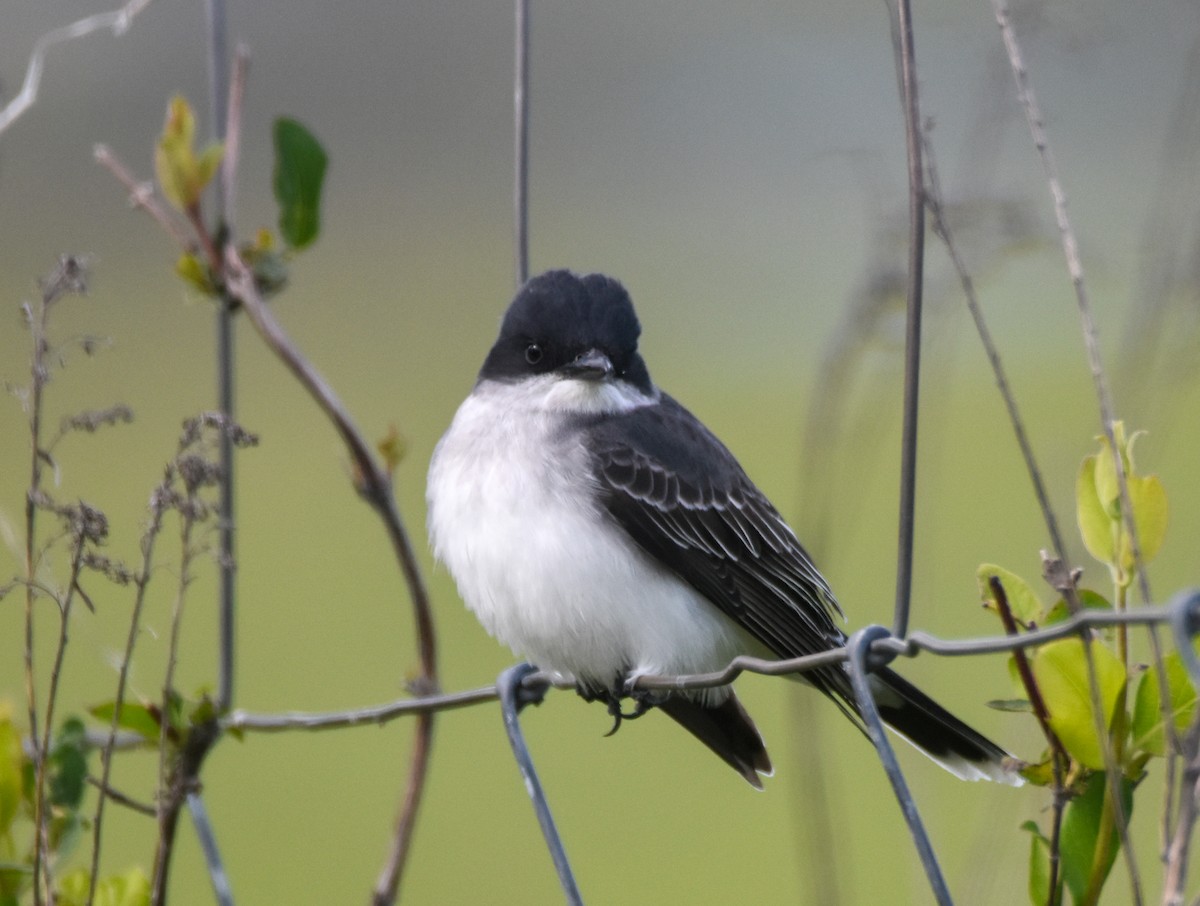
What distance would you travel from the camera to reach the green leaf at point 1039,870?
1.69 meters

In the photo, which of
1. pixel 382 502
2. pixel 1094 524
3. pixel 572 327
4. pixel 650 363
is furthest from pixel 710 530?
pixel 650 363


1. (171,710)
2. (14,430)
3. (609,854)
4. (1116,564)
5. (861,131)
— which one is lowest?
(609,854)

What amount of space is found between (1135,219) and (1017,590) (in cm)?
1180

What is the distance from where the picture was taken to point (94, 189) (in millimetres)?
15133

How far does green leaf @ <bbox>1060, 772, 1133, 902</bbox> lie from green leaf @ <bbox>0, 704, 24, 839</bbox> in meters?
1.30

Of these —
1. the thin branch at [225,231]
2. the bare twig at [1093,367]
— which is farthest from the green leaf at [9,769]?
the bare twig at [1093,367]

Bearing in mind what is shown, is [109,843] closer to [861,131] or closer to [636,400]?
[636,400]

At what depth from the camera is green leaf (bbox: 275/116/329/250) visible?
2195 millimetres

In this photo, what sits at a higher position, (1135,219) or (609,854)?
(1135,219)

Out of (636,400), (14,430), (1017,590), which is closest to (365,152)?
(14,430)

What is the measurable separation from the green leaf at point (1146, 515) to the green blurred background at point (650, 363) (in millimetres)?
603

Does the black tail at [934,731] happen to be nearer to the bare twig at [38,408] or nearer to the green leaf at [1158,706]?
the green leaf at [1158,706]

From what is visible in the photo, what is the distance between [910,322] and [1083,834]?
60 centimetres

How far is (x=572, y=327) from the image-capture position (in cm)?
288
